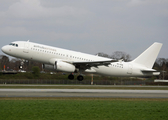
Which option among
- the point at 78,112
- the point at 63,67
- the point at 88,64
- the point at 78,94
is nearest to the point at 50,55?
the point at 63,67

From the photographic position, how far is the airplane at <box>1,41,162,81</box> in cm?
3847

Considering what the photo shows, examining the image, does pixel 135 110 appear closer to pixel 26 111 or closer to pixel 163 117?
pixel 163 117

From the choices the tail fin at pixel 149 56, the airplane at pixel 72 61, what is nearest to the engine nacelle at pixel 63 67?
the airplane at pixel 72 61

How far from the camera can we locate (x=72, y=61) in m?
40.7

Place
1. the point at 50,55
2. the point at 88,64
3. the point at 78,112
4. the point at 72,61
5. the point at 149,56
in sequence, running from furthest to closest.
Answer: the point at 149,56 → the point at 88,64 → the point at 72,61 → the point at 50,55 → the point at 78,112

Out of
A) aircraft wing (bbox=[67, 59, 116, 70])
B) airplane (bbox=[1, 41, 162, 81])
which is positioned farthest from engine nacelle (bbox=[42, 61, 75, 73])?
aircraft wing (bbox=[67, 59, 116, 70])

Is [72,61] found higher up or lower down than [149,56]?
lower down

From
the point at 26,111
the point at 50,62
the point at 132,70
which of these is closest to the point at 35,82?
the point at 50,62

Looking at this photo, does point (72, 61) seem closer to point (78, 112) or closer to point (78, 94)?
point (78, 94)

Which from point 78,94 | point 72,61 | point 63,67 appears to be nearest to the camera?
point 78,94

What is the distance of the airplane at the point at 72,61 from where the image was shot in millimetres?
38469

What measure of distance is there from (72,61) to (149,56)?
15.9 m

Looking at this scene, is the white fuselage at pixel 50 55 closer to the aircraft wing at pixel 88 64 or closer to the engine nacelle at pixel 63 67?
the aircraft wing at pixel 88 64

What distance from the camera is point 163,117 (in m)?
13.8
